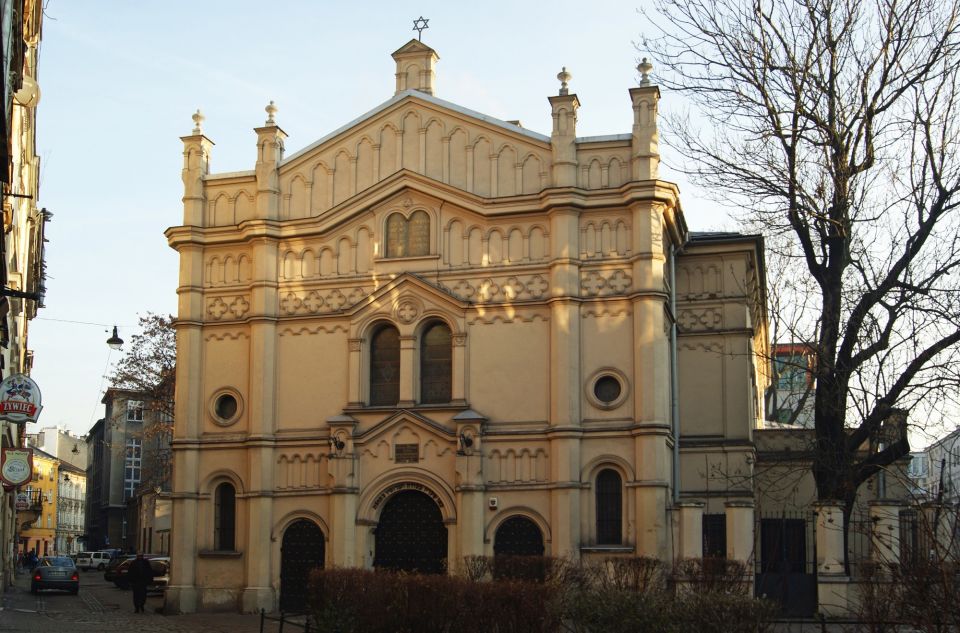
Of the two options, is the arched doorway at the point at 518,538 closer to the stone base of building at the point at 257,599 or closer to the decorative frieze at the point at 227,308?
the stone base of building at the point at 257,599

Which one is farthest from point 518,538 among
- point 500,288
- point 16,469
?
point 16,469

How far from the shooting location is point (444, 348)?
29.8 m

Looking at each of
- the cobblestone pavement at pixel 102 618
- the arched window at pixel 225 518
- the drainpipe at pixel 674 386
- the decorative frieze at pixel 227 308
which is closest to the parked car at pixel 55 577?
the cobblestone pavement at pixel 102 618

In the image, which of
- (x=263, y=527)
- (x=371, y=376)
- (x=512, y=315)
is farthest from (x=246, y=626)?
(x=512, y=315)

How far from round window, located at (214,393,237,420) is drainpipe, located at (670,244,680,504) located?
11431 mm

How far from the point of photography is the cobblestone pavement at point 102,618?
1013 inches

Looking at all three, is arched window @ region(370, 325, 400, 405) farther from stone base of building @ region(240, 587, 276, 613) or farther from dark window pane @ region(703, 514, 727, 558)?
dark window pane @ region(703, 514, 727, 558)

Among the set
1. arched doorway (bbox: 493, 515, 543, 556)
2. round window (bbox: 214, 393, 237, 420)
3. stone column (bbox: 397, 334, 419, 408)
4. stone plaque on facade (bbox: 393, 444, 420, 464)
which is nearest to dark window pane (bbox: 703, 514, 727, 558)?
arched doorway (bbox: 493, 515, 543, 556)

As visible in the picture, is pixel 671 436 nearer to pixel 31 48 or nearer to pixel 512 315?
pixel 512 315

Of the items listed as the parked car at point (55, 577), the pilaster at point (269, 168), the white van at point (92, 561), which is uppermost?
the pilaster at point (269, 168)

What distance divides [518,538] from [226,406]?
8.81m

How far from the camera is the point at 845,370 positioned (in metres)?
21.3

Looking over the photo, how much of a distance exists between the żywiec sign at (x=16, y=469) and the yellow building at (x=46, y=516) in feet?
269

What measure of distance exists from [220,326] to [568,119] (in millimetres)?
10701
